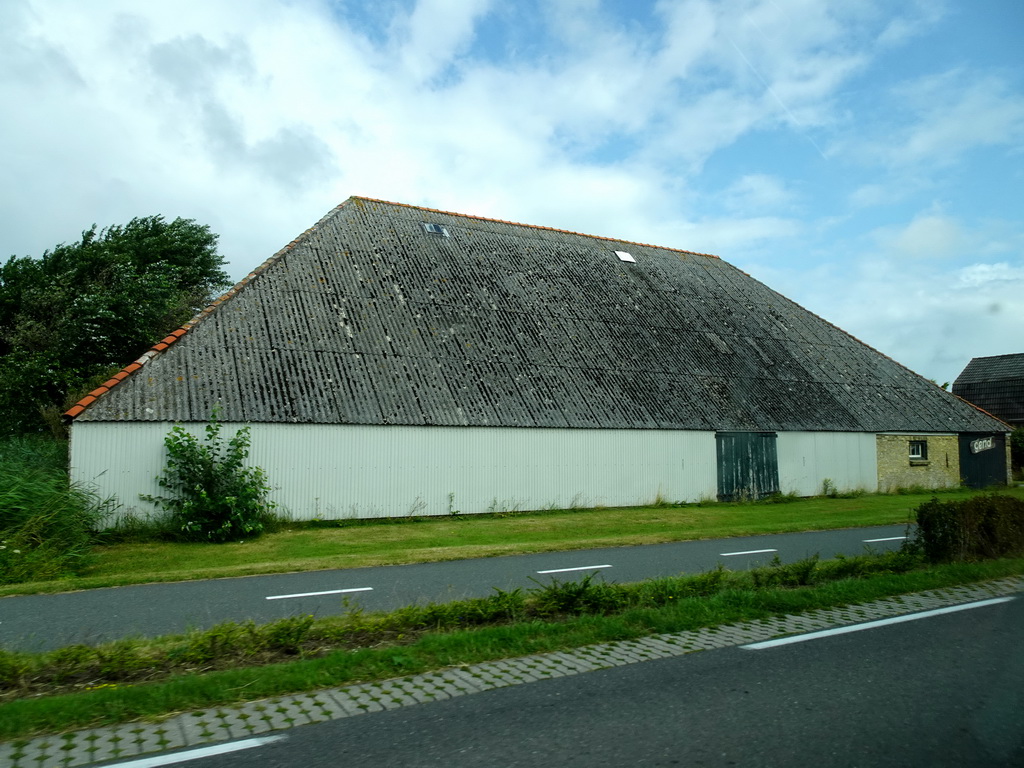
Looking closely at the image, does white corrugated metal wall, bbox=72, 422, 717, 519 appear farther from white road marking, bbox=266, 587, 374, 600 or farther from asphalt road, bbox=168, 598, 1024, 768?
asphalt road, bbox=168, 598, 1024, 768

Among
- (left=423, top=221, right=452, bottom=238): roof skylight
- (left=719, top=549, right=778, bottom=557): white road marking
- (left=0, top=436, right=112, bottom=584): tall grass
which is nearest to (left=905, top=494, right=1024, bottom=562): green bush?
(left=719, top=549, right=778, bottom=557): white road marking

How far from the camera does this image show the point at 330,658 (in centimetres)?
653

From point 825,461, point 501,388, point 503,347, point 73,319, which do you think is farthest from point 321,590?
point 73,319

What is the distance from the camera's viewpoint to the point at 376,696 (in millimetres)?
5852

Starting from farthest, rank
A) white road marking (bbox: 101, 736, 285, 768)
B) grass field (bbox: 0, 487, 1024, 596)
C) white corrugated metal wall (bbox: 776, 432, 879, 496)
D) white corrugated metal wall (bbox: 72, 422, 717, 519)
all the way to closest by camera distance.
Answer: white corrugated metal wall (bbox: 776, 432, 879, 496) < white corrugated metal wall (bbox: 72, 422, 717, 519) < grass field (bbox: 0, 487, 1024, 596) < white road marking (bbox: 101, 736, 285, 768)

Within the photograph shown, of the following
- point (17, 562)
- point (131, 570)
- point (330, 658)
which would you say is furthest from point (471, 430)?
point (330, 658)

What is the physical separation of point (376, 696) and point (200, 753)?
1425 millimetres

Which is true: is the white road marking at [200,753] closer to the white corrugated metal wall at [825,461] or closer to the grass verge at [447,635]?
the grass verge at [447,635]

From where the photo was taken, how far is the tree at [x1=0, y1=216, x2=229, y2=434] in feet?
98.9

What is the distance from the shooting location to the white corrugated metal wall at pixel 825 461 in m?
26.9

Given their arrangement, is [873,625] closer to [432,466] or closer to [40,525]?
[40,525]

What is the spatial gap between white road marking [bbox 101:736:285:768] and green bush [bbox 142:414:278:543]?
485 inches

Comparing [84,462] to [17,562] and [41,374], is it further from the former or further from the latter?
[41,374]

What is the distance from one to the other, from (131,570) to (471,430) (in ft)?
32.4
